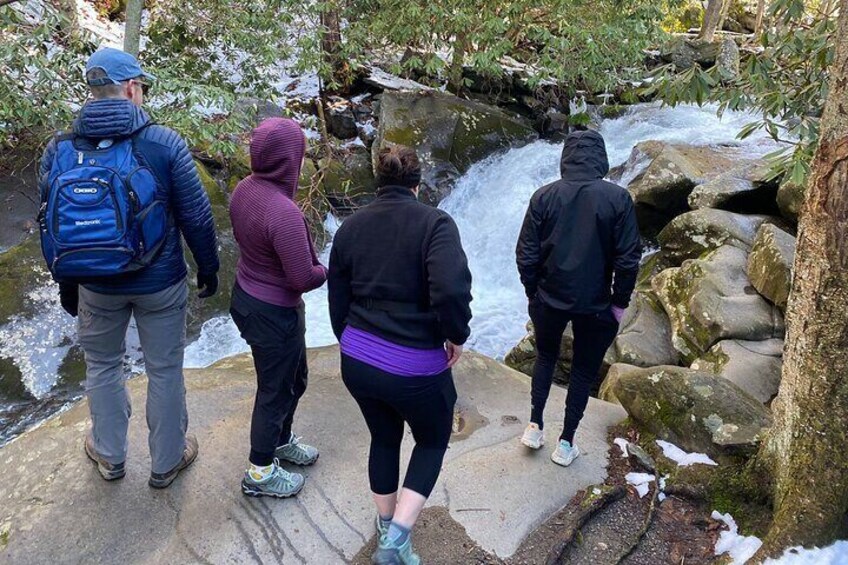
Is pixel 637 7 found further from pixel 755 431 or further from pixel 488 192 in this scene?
pixel 755 431

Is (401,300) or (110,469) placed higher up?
(401,300)

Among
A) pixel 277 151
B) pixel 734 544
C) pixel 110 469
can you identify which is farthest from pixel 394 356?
pixel 734 544

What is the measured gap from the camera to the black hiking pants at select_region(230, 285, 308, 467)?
2826 millimetres

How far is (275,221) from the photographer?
8.68ft

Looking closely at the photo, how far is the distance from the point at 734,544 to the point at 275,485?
2.29 m

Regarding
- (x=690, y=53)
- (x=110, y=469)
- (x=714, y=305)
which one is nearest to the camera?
(x=110, y=469)

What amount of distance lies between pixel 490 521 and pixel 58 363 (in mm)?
4648

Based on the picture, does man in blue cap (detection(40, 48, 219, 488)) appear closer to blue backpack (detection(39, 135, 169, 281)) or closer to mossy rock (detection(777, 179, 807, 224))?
blue backpack (detection(39, 135, 169, 281))

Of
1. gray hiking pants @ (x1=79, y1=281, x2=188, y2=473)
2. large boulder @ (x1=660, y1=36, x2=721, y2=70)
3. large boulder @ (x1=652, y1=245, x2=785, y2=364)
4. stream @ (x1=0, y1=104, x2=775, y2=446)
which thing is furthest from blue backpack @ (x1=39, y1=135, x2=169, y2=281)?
large boulder @ (x1=660, y1=36, x2=721, y2=70)

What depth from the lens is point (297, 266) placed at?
8.82 ft

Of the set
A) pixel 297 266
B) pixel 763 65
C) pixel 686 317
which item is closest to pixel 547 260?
pixel 297 266

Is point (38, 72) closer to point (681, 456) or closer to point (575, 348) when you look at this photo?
point (575, 348)

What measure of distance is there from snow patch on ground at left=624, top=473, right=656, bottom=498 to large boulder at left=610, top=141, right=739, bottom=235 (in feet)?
17.9

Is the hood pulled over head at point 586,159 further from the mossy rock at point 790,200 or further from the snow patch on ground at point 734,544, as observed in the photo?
the mossy rock at point 790,200
